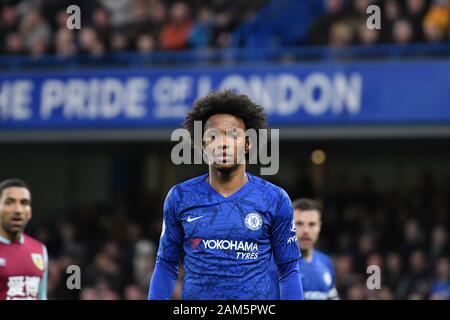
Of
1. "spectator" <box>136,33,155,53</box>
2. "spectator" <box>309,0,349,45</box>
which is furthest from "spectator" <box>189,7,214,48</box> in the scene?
"spectator" <box>309,0,349,45</box>

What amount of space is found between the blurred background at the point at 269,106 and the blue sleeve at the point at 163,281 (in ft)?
26.6

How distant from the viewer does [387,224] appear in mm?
17391

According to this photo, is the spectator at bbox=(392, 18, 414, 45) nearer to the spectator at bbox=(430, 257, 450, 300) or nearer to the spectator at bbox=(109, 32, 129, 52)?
the spectator at bbox=(430, 257, 450, 300)

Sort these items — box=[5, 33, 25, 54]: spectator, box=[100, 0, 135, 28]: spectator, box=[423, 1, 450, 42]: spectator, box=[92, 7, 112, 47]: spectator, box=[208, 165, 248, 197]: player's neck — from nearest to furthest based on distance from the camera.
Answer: box=[208, 165, 248, 197]: player's neck
box=[423, 1, 450, 42]: spectator
box=[92, 7, 112, 47]: spectator
box=[5, 33, 25, 54]: spectator
box=[100, 0, 135, 28]: spectator

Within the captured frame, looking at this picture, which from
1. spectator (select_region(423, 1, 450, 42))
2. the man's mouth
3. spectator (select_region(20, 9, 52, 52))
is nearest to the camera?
the man's mouth

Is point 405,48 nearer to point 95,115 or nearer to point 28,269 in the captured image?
point 95,115

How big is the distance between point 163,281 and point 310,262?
13.0ft

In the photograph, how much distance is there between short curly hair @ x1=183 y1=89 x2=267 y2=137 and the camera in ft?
20.0

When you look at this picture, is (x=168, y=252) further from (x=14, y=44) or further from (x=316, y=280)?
(x=14, y=44)

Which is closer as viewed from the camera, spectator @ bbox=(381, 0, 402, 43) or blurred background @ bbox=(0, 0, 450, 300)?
blurred background @ bbox=(0, 0, 450, 300)

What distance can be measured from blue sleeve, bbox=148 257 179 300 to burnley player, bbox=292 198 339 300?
143 inches

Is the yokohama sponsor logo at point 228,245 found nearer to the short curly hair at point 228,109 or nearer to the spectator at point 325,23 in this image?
the short curly hair at point 228,109
